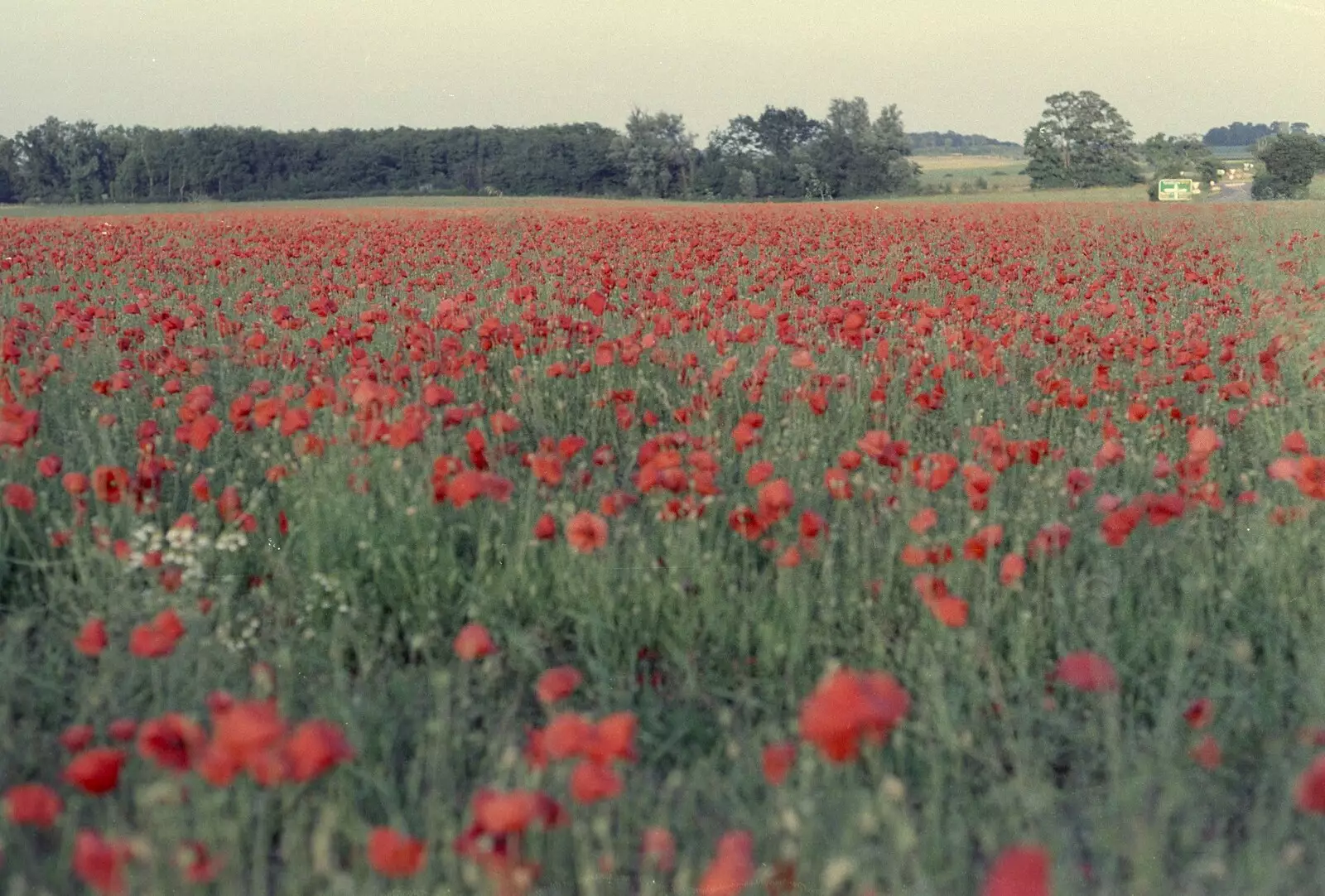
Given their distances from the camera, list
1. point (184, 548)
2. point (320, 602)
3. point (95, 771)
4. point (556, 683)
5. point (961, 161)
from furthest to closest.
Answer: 1. point (961, 161)
2. point (184, 548)
3. point (320, 602)
4. point (556, 683)
5. point (95, 771)

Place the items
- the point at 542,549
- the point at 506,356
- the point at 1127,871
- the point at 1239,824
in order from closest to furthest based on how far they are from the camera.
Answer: the point at 1127,871 → the point at 1239,824 → the point at 542,549 → the point at 506,356

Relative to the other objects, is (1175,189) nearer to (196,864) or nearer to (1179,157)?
(1179,157)

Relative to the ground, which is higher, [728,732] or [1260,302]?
[1260,302]

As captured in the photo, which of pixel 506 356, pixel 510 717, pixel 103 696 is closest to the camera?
pixel 103 696

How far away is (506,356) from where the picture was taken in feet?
21.0

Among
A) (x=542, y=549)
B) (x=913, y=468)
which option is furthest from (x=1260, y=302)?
(x=542, y=549)

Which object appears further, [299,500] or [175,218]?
[175,218]

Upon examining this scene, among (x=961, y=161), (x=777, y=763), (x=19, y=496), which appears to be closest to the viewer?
(x=777, y=763)

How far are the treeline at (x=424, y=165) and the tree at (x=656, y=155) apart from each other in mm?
42

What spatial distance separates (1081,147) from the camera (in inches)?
2028

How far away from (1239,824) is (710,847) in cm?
101

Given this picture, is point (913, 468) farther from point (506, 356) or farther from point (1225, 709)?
point (506, 356)

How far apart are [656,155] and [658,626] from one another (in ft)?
150

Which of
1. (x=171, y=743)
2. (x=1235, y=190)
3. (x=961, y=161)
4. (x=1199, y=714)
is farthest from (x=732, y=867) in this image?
(x=961, y=161)
